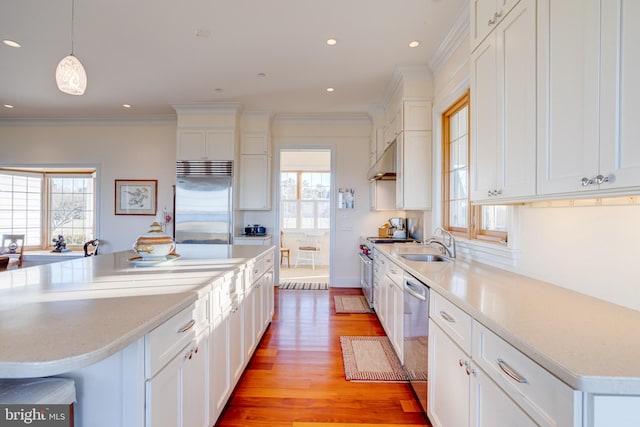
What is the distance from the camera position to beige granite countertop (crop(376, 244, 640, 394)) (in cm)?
72

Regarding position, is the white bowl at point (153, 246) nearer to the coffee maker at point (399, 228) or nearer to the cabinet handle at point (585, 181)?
the cabinet handle at point (585, 181)

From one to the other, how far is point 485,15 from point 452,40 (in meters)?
1.15

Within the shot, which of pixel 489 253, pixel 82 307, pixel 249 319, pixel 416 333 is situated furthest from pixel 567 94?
pixel 249 319

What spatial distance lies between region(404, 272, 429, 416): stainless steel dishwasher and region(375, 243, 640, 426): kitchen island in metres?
0.14

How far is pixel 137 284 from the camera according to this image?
146cm

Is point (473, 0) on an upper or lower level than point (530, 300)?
upper

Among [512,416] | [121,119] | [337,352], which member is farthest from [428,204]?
[121,119]

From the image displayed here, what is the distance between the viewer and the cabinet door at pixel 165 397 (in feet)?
3.37

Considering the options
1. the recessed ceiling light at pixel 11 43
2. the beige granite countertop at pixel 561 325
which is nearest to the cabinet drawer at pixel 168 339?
the beige granite countertop at pixel 561 325

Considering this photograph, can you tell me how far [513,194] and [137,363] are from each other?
170cm

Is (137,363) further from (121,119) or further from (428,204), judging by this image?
(121,119)

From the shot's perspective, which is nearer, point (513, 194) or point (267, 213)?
point (513, 194)

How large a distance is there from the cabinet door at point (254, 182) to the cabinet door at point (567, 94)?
4.10 meters

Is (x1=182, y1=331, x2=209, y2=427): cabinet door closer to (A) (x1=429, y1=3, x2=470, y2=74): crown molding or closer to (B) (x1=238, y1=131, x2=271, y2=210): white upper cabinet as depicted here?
(A) (x1=429, y1=3, x2=470, y2=74): crown molding
